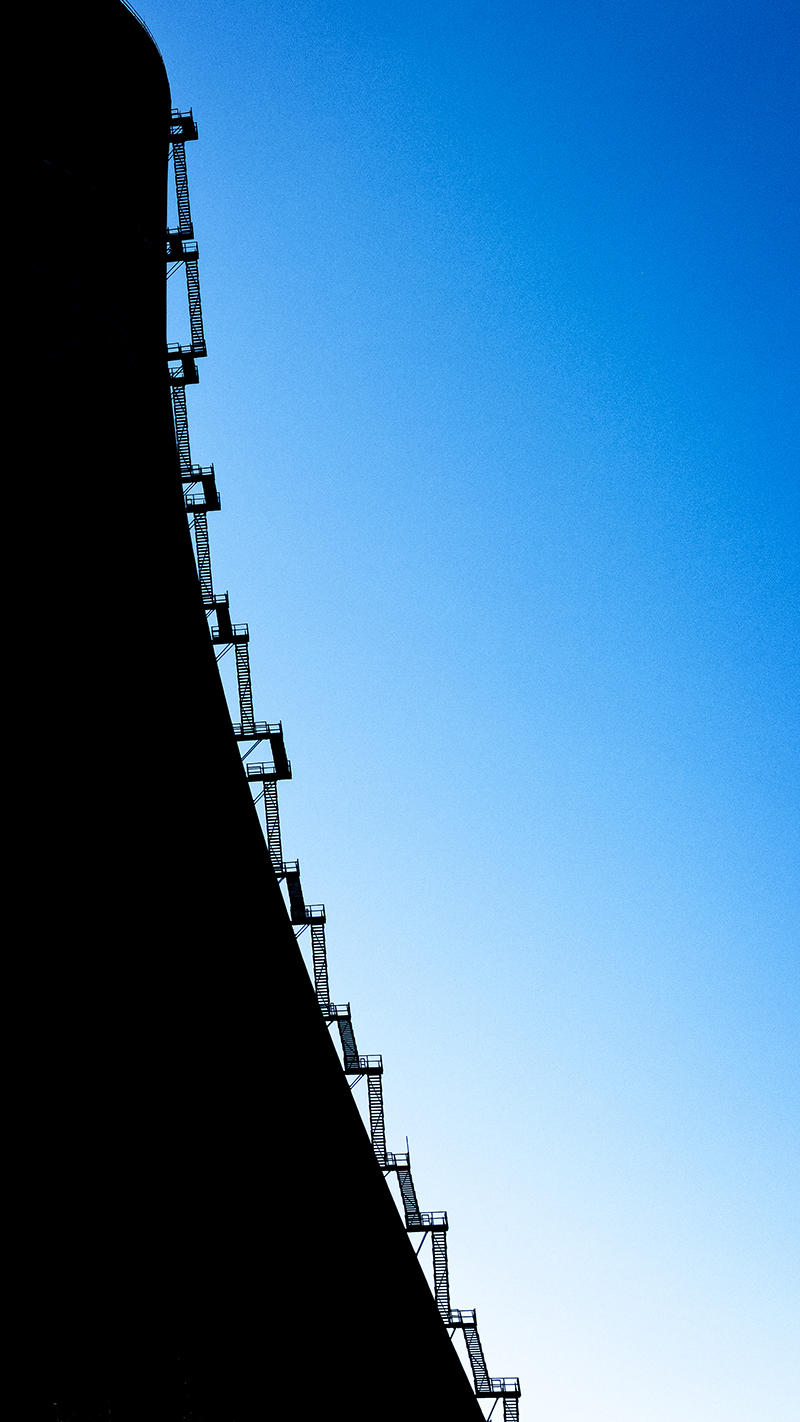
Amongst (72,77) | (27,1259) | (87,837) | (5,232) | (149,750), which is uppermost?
(72,77)

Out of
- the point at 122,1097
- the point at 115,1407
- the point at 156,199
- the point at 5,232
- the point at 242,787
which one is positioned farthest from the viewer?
the point at 156,199

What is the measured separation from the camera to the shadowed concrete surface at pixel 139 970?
1419cm

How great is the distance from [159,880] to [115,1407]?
5992 mm

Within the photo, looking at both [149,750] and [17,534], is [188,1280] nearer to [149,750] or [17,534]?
[149,750]

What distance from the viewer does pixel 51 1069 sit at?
14.4 metres

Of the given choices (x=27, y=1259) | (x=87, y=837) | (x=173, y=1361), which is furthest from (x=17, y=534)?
(x=173, y=1361)

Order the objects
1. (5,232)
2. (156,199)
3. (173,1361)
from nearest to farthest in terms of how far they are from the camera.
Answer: (173,1361), (5,232), (156,199)

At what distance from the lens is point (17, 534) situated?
16.5 meters

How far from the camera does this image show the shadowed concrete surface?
1419 centimetres

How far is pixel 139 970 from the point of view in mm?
16047

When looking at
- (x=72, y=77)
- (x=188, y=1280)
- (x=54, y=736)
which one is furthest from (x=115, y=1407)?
(x=72, y=77)

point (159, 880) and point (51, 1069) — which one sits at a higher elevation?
point (159, 880)

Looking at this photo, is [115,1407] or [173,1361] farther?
[173,1361]

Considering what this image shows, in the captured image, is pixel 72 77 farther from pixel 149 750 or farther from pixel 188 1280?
pixel 188 1280
